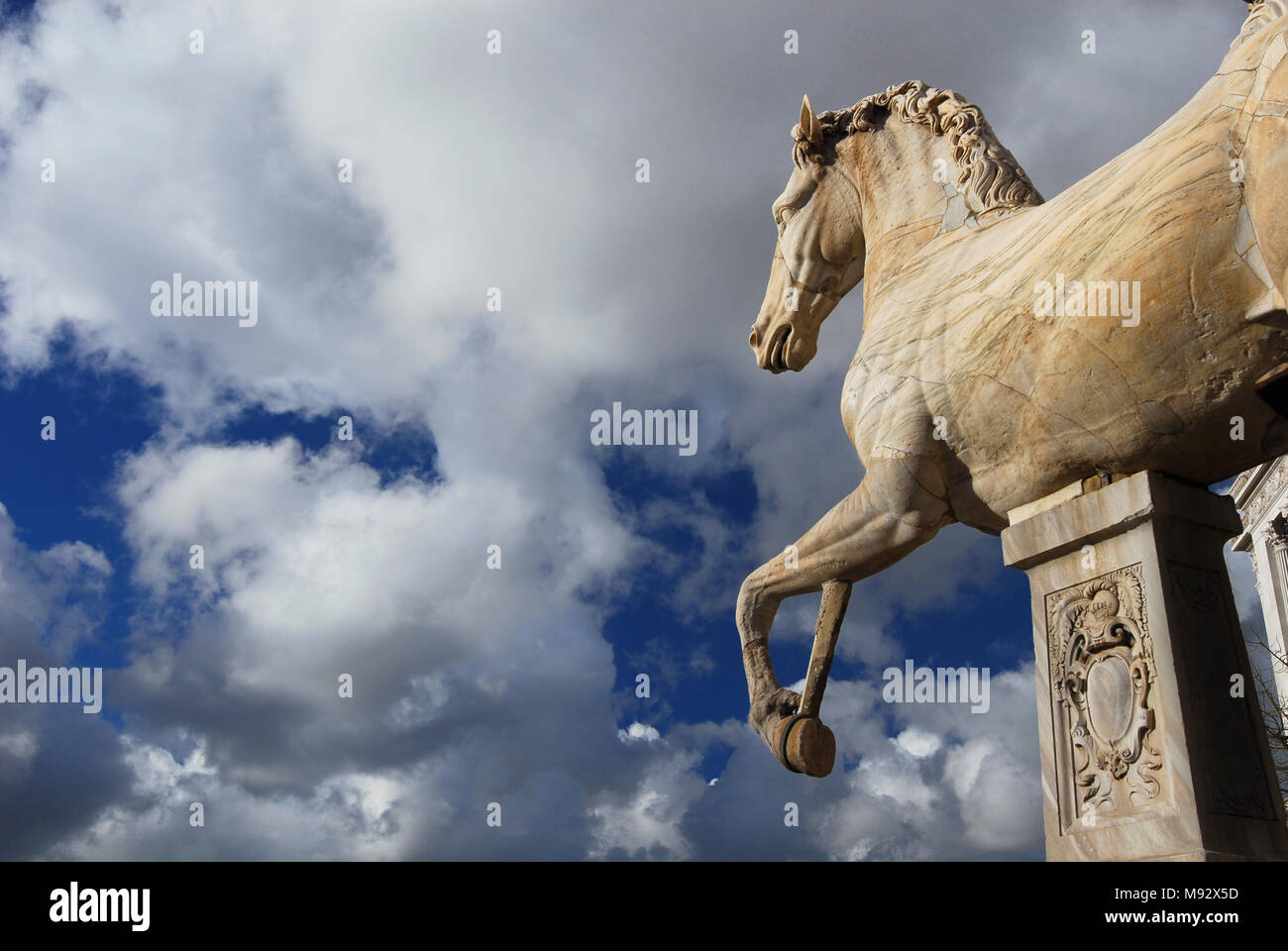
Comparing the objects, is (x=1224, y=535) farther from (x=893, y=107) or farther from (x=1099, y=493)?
(x=893, y=107)

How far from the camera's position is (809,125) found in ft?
23.4

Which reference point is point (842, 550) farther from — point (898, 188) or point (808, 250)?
point (808, 250)

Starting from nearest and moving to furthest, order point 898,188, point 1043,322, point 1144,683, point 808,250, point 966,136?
point 1144,683 < point 1043,322 < point 966,136 < point 898,188 < point 808,250

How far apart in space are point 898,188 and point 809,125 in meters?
0.99

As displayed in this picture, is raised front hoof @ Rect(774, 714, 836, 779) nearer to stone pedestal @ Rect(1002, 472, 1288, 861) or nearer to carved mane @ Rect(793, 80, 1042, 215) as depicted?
stone pedestal @ Rect(1002, 472, 1288, 861)

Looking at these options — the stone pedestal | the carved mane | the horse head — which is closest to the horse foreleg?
the stone pedestal

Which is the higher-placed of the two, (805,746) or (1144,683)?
(1144,683)

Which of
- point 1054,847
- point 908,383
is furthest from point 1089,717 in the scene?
point 908,383

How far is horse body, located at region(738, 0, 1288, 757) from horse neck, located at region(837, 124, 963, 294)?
0.05 feet

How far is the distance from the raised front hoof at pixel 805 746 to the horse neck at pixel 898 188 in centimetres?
267

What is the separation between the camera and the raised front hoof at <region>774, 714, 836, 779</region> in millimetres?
5617

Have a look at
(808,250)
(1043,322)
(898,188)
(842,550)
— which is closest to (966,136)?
(898,188)
